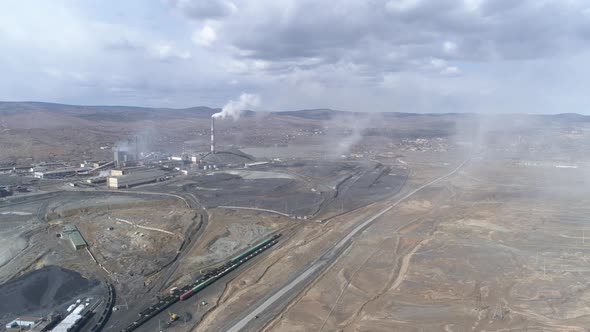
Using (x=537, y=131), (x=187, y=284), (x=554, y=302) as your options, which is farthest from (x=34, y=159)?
(x=537, y=131)

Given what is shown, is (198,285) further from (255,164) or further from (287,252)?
(255,164)

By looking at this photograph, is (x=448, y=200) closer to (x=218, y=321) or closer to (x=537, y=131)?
(x=218, y=321)

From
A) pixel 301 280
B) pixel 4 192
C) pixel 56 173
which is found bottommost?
pixel 301 280

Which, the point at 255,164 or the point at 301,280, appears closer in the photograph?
the point at 301,280

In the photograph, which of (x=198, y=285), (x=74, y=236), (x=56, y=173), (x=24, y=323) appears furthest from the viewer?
(x=56, y=173)

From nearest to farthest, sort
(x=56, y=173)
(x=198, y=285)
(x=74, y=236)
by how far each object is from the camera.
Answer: (x=198, y=285), (x=74, y=236), (x=56, y=173)

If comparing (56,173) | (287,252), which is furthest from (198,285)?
(56,173)
